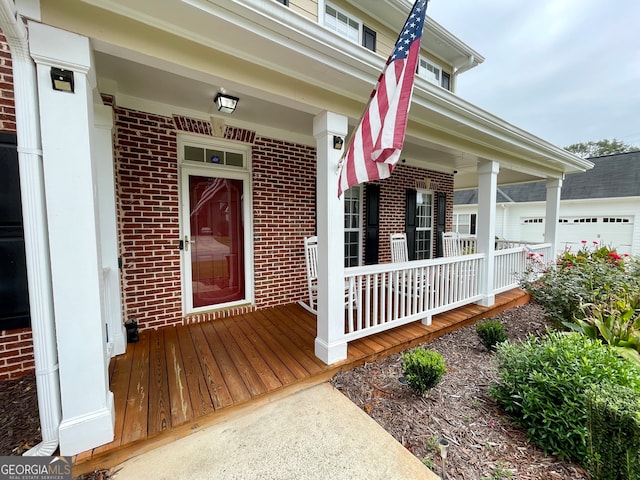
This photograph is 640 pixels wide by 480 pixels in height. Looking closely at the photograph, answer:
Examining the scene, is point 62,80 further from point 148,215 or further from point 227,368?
point 227,368

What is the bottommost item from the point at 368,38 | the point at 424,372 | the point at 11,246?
the point at 424,372

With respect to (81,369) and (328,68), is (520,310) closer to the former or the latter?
(328,68)

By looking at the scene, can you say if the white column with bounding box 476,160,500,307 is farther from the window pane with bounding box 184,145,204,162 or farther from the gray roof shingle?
the gray roof shingle

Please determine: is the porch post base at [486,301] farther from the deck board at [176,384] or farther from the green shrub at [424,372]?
the deck board at [176,384]

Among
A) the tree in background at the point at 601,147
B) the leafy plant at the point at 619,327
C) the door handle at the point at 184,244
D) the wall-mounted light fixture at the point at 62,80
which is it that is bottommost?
the leafy plant at the point at 619,327

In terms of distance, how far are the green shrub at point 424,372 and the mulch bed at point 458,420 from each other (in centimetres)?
12

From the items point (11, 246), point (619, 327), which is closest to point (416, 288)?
point (619, 327)

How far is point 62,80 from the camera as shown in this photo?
145cm

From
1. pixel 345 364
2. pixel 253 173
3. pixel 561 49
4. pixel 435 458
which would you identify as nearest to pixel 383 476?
pixel 435 458

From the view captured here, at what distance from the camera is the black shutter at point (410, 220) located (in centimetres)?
575

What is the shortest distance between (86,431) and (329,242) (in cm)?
208

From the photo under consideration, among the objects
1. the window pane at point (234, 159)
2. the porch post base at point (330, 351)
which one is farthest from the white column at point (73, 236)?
the window pane at point (234, 159)

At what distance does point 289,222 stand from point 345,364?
7.38ft

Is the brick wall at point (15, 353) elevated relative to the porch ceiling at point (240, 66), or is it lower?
lower
